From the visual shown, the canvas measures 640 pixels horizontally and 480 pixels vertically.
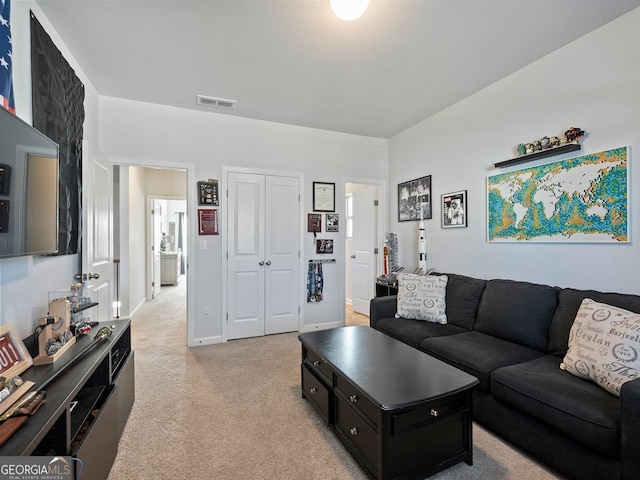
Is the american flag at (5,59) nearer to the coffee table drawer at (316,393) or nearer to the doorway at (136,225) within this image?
the doorway at (136,225)

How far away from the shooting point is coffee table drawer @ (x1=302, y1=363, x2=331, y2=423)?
1.92 meters

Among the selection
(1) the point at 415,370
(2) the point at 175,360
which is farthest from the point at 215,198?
(1) the point at 415,370

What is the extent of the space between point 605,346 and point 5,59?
3.34m

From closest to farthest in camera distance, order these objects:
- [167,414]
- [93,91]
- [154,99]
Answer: [167,414]
[93,91]
[154,99]

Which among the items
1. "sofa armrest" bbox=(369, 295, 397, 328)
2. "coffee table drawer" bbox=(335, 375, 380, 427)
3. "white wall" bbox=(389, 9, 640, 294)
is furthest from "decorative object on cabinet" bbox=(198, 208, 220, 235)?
"white wall" bbox=(389, 9, 640, 294)

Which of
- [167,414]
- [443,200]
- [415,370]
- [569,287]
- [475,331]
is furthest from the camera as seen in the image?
[443,200]

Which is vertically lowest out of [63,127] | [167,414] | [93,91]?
[167,414]

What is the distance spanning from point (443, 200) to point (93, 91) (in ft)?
12.3

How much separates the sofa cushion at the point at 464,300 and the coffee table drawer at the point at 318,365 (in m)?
1.40

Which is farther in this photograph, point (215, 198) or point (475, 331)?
Answer: point (215, 198)

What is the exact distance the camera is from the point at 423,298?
2.91 meters

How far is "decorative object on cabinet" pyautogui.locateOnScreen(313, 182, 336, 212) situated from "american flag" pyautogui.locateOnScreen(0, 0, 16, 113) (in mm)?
2932

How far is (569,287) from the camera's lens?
90.6 inches

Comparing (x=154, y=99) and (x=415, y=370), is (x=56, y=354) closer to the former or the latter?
(x=415, y=370)
